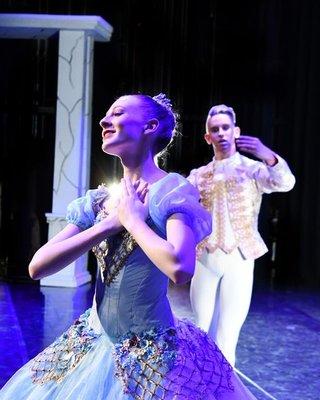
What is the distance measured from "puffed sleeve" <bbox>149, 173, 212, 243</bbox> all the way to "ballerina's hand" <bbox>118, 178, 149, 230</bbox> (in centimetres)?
2

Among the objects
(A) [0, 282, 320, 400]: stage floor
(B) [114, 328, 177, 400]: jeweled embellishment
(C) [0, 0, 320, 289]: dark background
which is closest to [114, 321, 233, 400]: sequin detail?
(B) [114, 328, 177, 400]: jeweled embellishment

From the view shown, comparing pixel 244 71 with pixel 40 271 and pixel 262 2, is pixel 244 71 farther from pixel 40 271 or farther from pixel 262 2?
pixel 40 271

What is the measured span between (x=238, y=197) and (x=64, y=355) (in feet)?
6.39

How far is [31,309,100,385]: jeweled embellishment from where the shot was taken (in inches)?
65.3

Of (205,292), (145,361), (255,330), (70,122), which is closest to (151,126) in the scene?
(145,361)

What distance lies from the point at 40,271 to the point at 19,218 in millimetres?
5654

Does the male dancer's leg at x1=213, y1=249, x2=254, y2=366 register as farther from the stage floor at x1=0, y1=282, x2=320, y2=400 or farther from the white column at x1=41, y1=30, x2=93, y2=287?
the white column at x1=41, y1=30, x2=93, y2=287

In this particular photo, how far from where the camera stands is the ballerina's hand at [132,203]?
61.4 inches

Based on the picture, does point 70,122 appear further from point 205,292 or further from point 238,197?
point 205,292

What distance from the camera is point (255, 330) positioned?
4898mm

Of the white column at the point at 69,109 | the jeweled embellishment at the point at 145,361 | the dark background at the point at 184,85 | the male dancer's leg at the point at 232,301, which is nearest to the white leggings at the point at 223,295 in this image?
the male dancer's leg at the point at 232,301

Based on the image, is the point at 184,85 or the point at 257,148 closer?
the point at 257,148

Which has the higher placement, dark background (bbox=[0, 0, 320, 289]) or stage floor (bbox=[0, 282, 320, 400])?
dark background (bbox=[0, 0, 320, 289])

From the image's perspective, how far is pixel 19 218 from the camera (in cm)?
718
